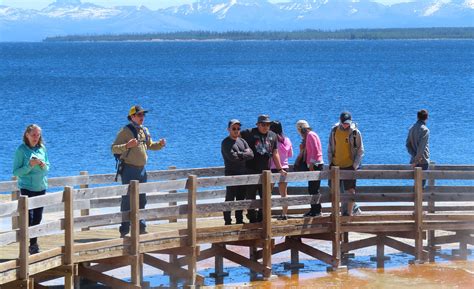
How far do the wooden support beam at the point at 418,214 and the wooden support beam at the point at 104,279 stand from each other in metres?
4.67

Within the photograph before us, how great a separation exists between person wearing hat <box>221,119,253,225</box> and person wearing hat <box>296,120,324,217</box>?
116 cm

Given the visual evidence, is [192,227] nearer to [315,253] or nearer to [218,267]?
[218,267]

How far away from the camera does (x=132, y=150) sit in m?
15.4

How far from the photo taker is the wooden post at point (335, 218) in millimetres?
16859

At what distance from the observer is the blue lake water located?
4391 cm

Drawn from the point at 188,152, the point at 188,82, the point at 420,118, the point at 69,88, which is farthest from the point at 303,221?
the point at 188,82

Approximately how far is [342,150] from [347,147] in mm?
89

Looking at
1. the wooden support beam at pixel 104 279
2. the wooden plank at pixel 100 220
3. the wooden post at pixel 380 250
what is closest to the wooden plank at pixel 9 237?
the wooden plank at pixel 100 220

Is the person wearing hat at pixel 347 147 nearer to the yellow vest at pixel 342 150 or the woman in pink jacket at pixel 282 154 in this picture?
the yellow vest at pixel 342 150

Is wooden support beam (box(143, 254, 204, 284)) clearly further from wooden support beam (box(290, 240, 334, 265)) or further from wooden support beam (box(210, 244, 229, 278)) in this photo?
wooden support beam (box(290, 240, 334, 265))

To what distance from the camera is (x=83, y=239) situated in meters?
15.4

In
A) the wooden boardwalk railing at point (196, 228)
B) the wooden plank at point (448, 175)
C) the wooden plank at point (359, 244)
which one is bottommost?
the wooden plank at point (359, 244)

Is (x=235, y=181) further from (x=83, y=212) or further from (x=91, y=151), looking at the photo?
(x=91, y=151)

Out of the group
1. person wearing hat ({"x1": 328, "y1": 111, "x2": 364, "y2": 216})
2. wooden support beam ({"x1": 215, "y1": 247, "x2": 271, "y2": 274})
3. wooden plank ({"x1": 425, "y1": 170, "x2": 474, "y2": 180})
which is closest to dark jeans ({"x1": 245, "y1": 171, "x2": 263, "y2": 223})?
wooden support beam ({"x1": 215, "y1": 247, "x2": 271, "y2": 274})
